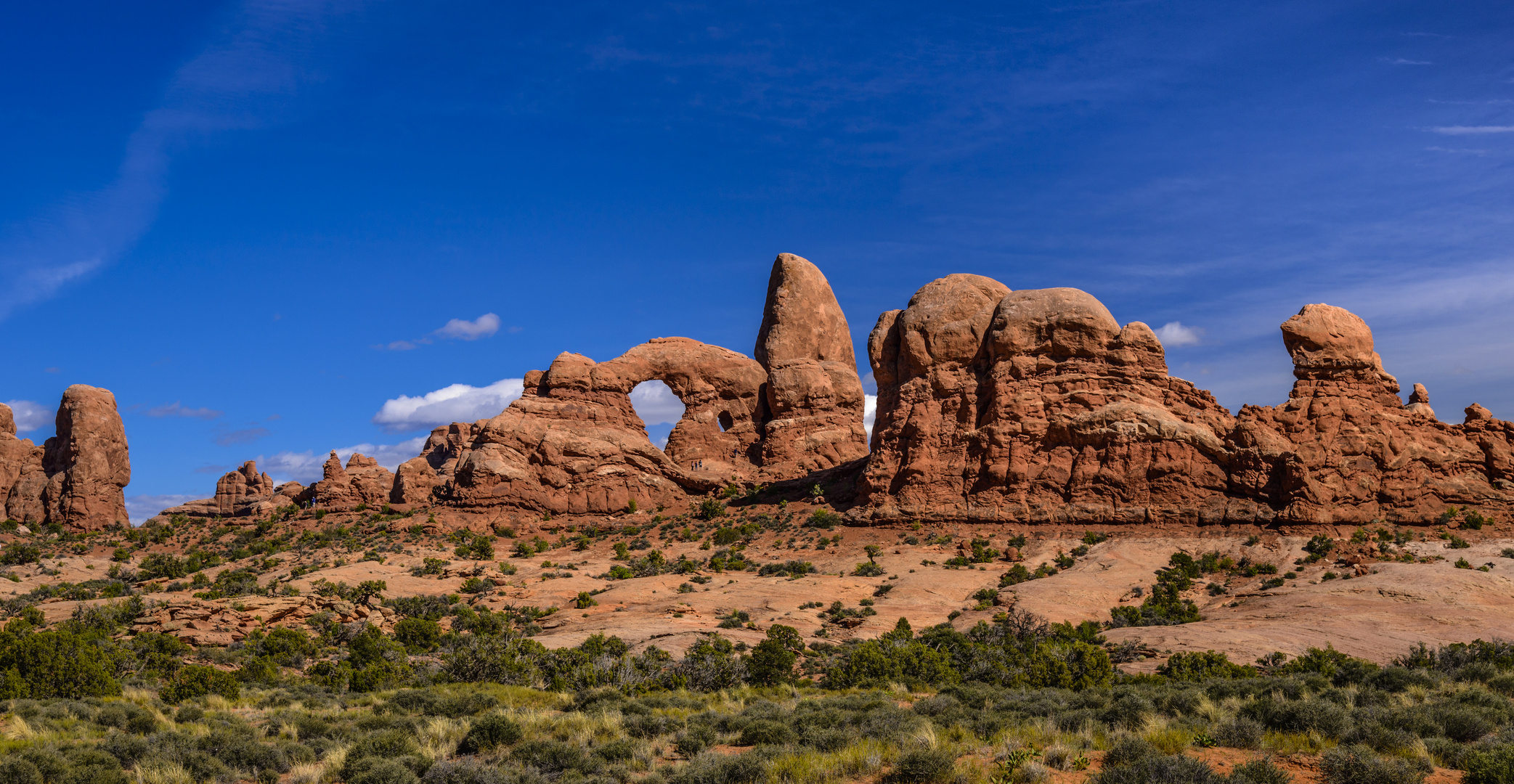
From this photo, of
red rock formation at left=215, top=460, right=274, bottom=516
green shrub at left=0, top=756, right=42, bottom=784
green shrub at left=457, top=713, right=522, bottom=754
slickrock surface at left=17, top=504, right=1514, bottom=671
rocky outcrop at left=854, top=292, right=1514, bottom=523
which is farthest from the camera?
red rock formation at left=215, top=460, right=274, bottom=516

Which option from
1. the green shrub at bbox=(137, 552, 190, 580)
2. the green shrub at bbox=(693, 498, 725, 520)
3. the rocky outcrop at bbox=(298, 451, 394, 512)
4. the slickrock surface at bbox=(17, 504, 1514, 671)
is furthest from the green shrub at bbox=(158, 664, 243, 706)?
the rocky outcrop at bbox=(298, 451, 394, 512)

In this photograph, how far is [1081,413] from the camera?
38656 mm

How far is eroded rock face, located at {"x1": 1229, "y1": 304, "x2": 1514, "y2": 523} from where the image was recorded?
112 feet

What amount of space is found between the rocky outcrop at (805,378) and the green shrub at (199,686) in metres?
33.7

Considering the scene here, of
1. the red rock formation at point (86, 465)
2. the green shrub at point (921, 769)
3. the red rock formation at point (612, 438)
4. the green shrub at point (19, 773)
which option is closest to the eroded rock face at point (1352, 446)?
the red rock formation at point (612, 438)

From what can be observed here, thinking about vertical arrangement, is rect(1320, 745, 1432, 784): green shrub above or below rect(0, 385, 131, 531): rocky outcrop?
below

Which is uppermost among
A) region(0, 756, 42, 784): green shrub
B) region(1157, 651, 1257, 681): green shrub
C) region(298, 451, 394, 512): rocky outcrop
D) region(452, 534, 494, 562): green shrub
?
region(298, 451, 394, 512): rocky outcrop

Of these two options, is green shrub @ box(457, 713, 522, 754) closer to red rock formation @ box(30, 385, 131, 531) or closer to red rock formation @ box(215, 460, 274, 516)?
red rock formation @ box(30, 385, 131, 531)

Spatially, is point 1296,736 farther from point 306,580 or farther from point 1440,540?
point 306,580

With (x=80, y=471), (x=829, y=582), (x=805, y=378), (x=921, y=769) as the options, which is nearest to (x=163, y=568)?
(x=80, y=471)

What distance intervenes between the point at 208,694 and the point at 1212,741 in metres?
18.5

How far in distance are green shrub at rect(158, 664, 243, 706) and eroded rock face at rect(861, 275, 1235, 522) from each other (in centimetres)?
2536

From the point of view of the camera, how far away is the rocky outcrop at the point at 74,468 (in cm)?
5447

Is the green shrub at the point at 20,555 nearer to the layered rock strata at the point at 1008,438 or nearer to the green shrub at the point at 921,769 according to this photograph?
the layered rock strata at the point at 1008,438
